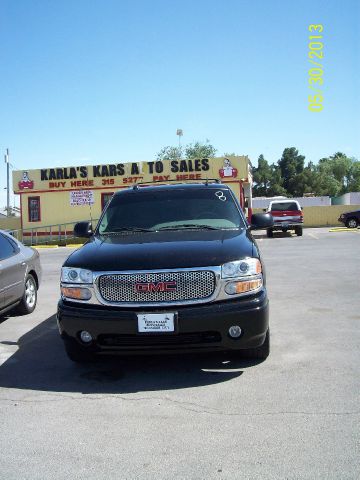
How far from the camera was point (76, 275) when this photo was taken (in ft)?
14.5

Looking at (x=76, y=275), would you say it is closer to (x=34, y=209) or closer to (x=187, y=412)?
(x=187, y=412)

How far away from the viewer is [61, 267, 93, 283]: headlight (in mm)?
4348

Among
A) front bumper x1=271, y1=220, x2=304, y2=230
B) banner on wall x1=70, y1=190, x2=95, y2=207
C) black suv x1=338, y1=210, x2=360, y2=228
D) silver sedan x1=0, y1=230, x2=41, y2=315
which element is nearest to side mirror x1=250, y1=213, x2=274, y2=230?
silver sedan x1=0, y1=230, x2=41, y2=315

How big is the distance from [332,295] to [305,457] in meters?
5.29

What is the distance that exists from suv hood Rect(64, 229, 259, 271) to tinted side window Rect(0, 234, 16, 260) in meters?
2.46

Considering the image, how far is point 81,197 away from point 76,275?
24.5m

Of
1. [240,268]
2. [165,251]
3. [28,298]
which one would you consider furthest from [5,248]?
[240,268]

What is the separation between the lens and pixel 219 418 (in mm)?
3570

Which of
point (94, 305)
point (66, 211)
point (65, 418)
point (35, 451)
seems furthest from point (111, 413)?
point (66, 211)

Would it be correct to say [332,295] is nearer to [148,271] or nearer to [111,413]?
[148,271]

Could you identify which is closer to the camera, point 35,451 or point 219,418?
point 35,451

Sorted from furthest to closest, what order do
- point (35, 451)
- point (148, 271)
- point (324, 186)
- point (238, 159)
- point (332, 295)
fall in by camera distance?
1. point (324, 186)
2. point (238, 159)
3. point (332, 295)
4. point (148, 271)
5. point (35, 451)

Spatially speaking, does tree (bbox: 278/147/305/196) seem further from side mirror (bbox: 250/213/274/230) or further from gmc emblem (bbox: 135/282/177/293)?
gmc emblem (bbox: 135/282/177/293)

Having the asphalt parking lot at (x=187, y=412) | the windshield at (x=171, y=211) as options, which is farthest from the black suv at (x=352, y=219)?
the windshield at (x=171, y=211)
